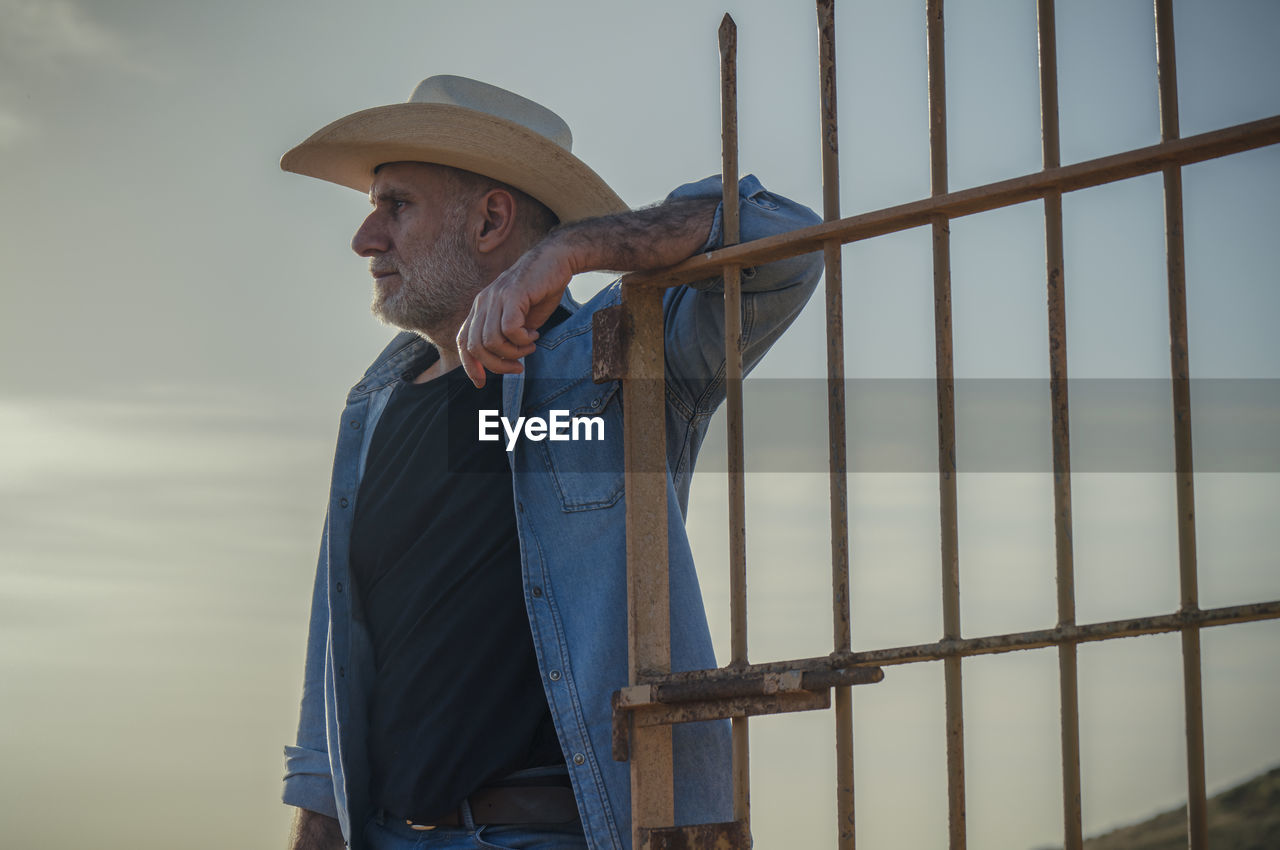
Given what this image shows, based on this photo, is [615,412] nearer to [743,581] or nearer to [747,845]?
[743,581]

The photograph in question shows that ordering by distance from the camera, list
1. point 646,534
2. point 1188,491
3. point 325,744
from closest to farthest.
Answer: point 1188,491 → point 646,534 → point 325,744

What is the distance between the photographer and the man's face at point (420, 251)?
3904mm

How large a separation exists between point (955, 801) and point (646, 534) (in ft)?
2.91

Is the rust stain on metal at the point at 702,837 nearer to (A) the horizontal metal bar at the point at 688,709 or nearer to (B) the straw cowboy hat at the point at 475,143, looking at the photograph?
(A) the horizontal metal bar at the point at 688,709

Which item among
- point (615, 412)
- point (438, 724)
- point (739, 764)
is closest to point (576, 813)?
point (438, 724)

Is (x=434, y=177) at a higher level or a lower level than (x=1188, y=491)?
higher

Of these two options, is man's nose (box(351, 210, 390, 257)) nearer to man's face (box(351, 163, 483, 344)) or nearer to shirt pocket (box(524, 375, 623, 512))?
man's face (box(351, 163, 483, 344))

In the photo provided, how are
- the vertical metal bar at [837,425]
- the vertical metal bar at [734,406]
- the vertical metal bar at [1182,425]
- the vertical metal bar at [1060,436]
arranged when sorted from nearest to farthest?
1. the vertical metal bar at [1182,425]
2. the vertical metal bar at [1060,436]
3. the vertical metal bar at [837,425]
4. the vertical metal bar at [734,406]

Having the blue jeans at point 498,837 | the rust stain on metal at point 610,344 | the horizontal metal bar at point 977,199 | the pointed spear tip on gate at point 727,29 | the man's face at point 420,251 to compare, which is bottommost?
the blue jeans at point 498,837

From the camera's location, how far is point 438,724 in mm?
3369

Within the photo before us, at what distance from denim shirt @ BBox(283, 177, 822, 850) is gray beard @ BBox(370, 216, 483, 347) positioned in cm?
42

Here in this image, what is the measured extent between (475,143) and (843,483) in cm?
171

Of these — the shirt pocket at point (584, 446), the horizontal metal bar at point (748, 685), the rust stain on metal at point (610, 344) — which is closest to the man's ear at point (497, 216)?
the shirt pocket at point (584, 446)

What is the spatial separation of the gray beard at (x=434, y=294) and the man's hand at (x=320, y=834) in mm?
1310
